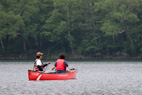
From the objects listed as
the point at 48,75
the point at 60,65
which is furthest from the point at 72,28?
the point at 48,75

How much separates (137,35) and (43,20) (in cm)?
2085

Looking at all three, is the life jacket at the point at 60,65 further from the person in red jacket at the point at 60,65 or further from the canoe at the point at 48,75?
the canoe at the point at 48,75

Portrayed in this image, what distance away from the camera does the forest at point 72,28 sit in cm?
9162

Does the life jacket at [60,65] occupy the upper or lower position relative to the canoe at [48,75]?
upper

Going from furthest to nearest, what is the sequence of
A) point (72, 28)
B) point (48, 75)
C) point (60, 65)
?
point (72, 28) < point (60, 65) < point (48, 75)

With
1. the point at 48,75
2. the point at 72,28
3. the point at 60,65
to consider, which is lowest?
the point at 48,75

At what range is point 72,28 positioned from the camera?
96812mm

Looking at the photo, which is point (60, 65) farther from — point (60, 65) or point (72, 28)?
point (72, 28)

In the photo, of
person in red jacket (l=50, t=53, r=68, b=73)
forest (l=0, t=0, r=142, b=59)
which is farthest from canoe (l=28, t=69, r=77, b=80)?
forest (l=0, t=0, r=142, b=59)

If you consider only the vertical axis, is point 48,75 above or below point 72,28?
below

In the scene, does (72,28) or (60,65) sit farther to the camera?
Result: (72,28)

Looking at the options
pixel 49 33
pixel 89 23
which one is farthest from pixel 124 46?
pixel 49 33

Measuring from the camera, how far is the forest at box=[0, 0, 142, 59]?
91.6 m

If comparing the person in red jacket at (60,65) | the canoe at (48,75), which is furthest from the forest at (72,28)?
the canoe at (48,75)
